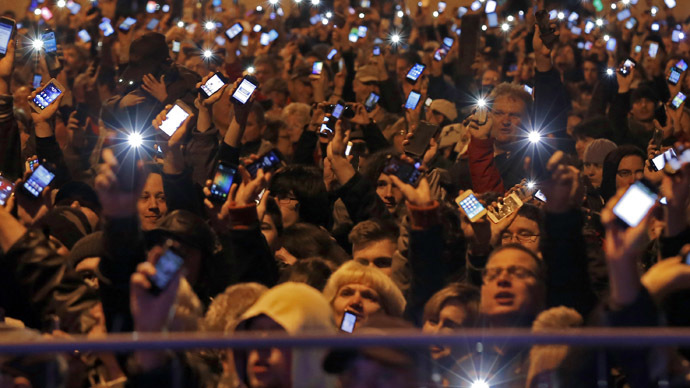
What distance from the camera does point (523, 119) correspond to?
7.45 m

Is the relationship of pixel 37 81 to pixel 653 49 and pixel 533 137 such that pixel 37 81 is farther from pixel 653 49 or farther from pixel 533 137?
pixel 653 49

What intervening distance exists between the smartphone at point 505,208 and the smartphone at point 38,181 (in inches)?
89.0

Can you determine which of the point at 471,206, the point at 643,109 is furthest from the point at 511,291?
the point at 643,109

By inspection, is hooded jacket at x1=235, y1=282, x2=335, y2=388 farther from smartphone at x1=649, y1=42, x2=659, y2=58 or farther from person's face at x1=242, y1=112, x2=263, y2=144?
smartphone at x1=649, y1=42, x2=659, y2=58

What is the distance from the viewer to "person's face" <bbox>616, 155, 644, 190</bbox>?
684cm

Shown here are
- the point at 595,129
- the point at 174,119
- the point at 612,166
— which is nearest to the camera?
the point at 174,119

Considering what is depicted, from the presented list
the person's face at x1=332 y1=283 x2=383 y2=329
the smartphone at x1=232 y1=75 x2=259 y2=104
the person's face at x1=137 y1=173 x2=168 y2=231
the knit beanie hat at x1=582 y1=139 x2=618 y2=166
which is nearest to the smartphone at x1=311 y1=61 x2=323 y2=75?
the knit beanie hat at x1=582 y1=139 x2=618 y2=166

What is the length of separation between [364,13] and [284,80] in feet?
15.4

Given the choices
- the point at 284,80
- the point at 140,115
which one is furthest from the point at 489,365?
the point at 284,80

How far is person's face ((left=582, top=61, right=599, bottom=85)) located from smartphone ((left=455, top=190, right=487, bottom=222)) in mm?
6178

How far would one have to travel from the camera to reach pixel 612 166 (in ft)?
23.0

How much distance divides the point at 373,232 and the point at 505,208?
72cm

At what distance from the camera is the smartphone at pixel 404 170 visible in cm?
514

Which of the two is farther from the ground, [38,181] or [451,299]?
[38,181]
